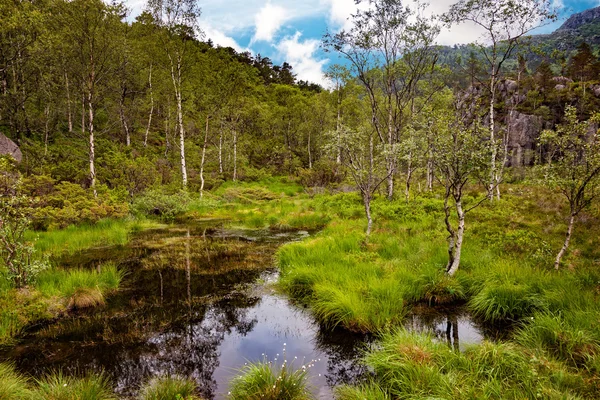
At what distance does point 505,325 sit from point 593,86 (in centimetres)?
7575

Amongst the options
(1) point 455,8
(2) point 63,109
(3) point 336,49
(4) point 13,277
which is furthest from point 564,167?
(2) point 63,109

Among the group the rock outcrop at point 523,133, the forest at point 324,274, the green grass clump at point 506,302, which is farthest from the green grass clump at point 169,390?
the rock outcrop at point 523,133

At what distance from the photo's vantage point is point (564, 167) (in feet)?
33.2

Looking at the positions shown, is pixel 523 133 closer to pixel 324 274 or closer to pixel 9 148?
pixel 324 274

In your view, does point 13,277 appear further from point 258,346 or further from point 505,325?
point 505,325

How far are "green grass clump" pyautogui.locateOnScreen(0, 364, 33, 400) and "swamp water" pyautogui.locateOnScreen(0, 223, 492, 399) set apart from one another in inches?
25.6

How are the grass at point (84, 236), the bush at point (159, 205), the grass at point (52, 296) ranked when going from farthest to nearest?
the bush at point (159, 205) → the grass at point (84, 236) → the grass at point (52, 296)

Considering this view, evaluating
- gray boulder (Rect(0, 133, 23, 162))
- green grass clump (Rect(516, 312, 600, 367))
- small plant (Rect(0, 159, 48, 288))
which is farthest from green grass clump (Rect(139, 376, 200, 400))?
gray boulder (Rect(0, 133, 23, 162))

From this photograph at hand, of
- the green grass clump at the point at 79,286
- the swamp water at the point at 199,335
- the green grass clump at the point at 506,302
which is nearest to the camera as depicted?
the swamp water at the point at 199,335

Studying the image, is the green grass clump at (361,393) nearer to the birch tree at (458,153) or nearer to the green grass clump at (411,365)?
the green grass clump at (411,365)

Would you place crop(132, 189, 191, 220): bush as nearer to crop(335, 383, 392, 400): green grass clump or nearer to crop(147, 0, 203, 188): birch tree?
crop(147, 0, 203, 188): birch tree

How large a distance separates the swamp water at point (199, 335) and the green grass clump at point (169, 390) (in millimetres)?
318

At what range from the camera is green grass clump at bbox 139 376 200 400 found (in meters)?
5.51

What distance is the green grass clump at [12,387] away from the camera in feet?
16.9
